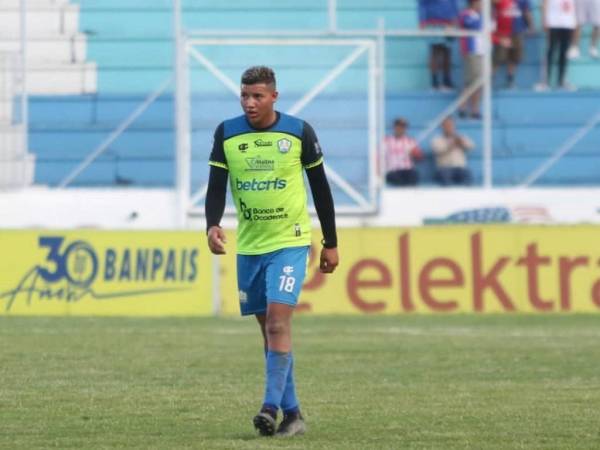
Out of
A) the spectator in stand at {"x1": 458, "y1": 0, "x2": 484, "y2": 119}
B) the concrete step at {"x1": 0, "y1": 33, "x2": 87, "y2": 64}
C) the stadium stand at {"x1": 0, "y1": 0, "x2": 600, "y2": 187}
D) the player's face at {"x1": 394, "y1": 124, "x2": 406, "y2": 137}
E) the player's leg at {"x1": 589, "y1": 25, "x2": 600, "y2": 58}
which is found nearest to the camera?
the player's face at {"x1": 394, "y1": 124, "x2": 406, "y2": 137}

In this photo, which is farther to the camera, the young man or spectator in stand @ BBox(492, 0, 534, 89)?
spectator in stand @ BBox(492, 0, 534, 89)

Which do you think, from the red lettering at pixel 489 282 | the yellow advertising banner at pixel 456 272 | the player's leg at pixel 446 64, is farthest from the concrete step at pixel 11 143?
the red lettering at pixel 489 282

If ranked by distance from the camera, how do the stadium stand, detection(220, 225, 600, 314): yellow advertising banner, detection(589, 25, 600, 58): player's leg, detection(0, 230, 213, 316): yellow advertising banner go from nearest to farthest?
detection(0, 230, 213, 316): yellow advertising banner < detection(220, 225, 600, 314): yellow advertising banner < the stadium stand < detection(589, 25, 600, 58): player's leg

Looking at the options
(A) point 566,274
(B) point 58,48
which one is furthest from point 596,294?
(B) point 58,48

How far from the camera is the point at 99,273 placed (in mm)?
21359

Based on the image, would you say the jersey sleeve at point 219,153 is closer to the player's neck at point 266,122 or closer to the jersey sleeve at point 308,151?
the player's neck at point 266,122

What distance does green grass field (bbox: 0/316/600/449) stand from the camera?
9.39m

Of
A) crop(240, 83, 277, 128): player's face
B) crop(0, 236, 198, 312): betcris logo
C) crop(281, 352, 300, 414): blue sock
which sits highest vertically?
crop(240, 83, 277, 128): player's face

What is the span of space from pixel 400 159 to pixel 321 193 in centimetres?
1490

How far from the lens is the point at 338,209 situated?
24469mm

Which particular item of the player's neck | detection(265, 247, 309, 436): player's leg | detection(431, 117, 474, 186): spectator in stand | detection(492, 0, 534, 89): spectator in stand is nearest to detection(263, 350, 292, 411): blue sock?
detection(265, 247, 309, 436): player's leg

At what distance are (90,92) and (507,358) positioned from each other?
1221 centimetres

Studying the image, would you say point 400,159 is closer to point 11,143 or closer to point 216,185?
point 11,143

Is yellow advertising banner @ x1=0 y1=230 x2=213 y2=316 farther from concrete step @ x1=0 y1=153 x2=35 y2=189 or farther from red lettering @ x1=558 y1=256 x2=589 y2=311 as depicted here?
red lettering @ x1=558 y1=256 x2=589 y2=311
